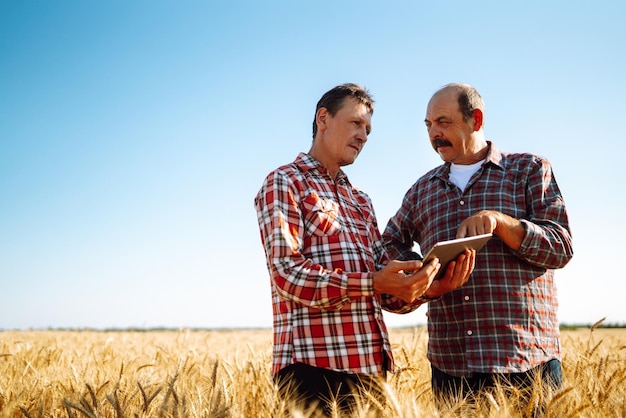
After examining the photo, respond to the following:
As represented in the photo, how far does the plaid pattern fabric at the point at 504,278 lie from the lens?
9.58 ft

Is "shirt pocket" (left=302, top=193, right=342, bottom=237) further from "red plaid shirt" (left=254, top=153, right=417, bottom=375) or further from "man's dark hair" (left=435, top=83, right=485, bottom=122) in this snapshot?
"man's dark hair" (left=435, top=83, right=485, bottom=122)

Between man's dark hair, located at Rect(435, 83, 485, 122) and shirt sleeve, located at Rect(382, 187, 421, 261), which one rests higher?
man's dark hair, located at Rect(435, 83, 485, 122)

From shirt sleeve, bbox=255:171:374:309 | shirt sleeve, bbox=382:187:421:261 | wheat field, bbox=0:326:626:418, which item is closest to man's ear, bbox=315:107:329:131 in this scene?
shirt sleeve, bbox=255:171:374:309

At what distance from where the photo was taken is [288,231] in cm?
258

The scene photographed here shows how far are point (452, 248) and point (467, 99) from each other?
129 centimetres

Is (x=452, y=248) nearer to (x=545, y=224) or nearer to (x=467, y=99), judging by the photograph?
(x=545, y=224)

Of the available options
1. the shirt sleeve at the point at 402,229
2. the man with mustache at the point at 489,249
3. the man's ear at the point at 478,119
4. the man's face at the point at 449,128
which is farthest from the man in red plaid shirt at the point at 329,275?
the man's ear at the point at 478,119

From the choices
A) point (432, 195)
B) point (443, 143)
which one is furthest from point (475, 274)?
point (443, 143)

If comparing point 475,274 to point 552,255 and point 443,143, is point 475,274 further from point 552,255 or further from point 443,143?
point 443,143

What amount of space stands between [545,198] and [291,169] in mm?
1559

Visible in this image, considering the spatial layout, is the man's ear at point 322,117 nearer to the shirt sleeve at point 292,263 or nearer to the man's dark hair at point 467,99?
the shirt sleeve at point 292,263

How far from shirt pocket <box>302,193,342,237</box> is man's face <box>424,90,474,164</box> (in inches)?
43.1

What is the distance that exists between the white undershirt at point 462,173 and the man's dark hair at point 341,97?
78 centimetres

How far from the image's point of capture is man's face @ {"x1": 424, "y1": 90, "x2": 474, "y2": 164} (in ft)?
11.1
